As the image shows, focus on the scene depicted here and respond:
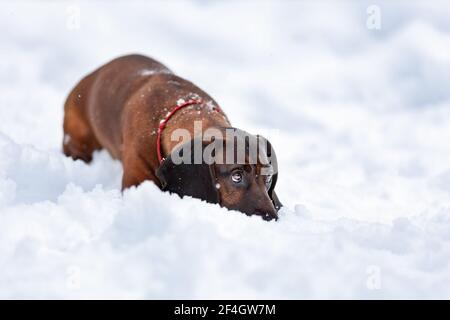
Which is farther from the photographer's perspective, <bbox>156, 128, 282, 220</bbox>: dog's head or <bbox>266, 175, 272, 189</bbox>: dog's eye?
<bbox>266, 175, 272, 189</bbox>: dog's eye

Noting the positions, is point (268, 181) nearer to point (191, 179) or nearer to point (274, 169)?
point (274, 169)

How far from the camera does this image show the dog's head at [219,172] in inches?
138

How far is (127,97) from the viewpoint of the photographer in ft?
16.4

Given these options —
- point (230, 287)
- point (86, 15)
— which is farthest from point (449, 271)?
point (86, 15)

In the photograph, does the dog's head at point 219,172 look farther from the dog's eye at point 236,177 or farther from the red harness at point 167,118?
the red harness at point 167,118

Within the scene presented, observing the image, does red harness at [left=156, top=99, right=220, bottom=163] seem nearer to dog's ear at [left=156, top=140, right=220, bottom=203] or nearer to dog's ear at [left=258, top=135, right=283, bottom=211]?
dog's ear at [left=156, top=140, right=220, bottom=203]

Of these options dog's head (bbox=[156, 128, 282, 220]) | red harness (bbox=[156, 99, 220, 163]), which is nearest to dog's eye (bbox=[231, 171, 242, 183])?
dog's head (bbox=[156, 128, 282, 220])

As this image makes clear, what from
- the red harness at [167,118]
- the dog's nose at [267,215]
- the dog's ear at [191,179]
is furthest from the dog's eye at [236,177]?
the red harness at [167,118]

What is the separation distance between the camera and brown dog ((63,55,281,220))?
3527mm

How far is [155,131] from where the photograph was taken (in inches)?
170

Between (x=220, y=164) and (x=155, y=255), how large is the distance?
1130mm

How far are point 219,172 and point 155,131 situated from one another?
922mm
